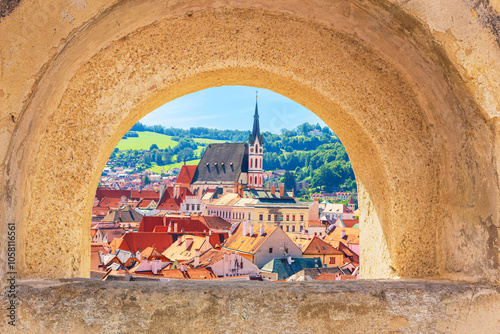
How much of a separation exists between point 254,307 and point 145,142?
160 meters

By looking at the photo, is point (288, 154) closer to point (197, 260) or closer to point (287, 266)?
point (287, 266)

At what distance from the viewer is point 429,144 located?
320 centimetres

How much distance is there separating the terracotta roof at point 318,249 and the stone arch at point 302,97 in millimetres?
37068

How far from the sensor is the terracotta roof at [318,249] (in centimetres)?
3966

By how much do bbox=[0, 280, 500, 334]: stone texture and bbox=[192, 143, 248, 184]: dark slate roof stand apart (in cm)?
8739

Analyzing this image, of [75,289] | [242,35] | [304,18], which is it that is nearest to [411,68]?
[304,18]

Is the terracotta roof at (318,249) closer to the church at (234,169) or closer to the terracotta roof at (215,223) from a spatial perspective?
the terracotta roof at (215,223)

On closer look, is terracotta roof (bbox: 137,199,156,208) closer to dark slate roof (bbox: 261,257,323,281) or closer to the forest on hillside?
the forest on hillside

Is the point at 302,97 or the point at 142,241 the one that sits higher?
the point at 302,97

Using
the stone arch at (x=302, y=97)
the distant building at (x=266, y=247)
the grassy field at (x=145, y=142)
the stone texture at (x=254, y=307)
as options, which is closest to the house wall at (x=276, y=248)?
the distant building at (x=266, y=247)

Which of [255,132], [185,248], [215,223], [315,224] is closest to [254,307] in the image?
[185,248]

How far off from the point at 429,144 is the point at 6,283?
262cm

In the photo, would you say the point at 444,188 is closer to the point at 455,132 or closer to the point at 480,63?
the point at 455,132

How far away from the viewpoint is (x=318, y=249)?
1571 inches
